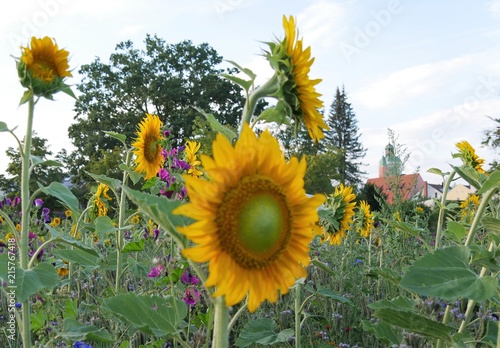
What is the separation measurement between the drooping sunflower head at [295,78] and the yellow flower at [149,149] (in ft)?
5.56

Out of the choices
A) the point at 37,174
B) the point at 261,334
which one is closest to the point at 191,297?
the point at 261,334

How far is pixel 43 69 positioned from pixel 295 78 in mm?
1375

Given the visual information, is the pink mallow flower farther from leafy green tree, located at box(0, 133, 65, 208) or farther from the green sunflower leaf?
leafy green tree, located at box(0, 133, 65, 208)

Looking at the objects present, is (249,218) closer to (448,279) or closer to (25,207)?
(448,279)

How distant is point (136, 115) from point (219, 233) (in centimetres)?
3354

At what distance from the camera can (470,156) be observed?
346cm

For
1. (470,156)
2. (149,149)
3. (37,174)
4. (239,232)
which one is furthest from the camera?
(37,174)

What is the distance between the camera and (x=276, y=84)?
1458mm

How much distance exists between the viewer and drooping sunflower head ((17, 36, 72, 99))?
7.20 ft

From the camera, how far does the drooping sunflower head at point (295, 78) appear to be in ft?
4.74

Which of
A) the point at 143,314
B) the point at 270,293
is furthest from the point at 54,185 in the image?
the point at 270,293

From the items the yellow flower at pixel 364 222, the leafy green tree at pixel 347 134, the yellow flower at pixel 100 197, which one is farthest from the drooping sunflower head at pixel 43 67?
the leafy green tree at pixel 347 134

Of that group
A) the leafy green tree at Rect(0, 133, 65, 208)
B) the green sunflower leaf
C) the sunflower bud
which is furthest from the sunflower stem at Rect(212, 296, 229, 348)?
the leafy green tree at Rect(0, 133, 65, 208)

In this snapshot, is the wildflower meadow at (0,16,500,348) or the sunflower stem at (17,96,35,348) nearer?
the wildflower meadow at (0,16,500,348)
